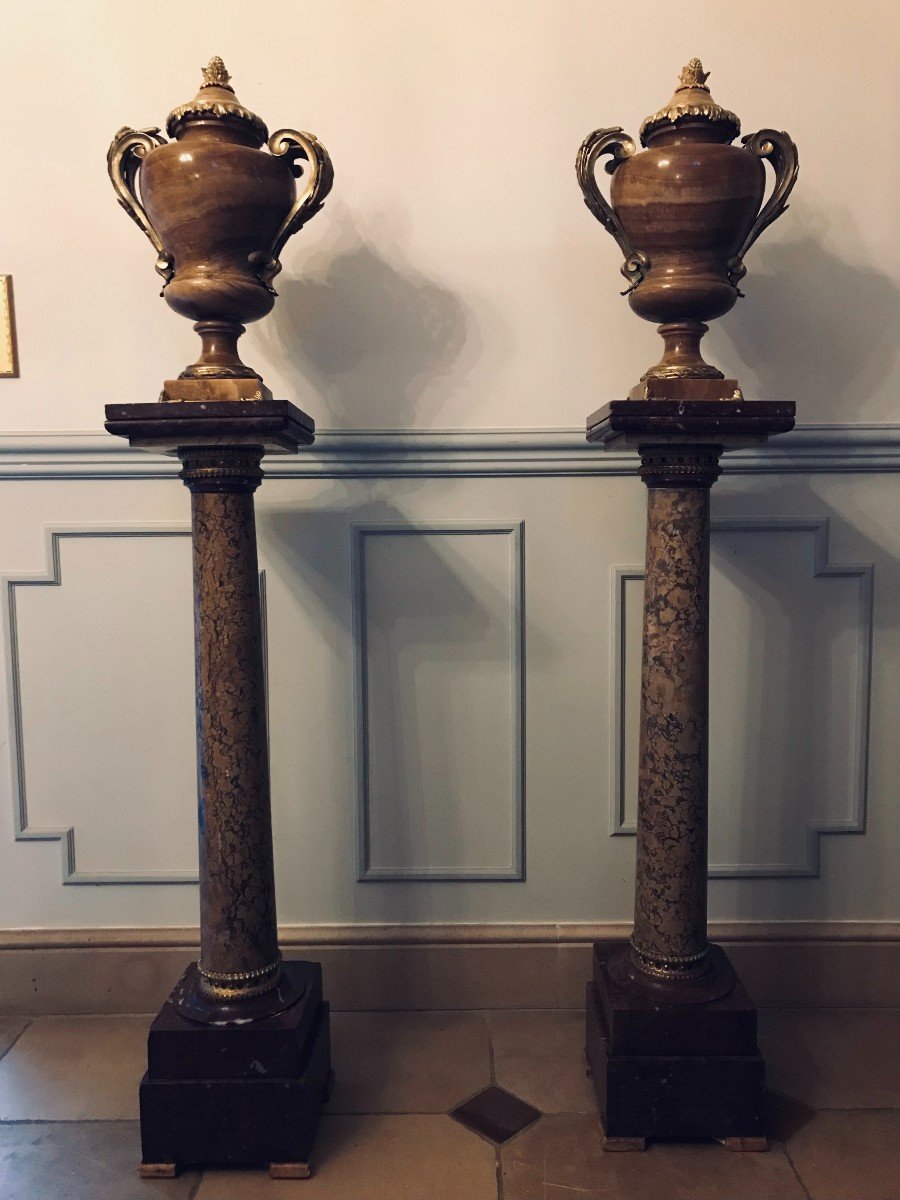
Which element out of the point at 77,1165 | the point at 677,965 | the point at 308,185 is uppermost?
the point at 308,185

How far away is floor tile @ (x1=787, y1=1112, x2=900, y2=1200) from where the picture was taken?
131cm

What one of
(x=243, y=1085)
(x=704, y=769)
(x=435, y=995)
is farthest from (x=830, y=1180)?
(x=243, y=1085)

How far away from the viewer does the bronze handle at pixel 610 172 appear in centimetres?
134

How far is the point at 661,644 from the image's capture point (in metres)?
1.42

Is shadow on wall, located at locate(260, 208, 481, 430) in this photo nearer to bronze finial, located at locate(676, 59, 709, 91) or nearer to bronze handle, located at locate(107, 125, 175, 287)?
bronze handle, located at locate(107, 125, 175, 287)

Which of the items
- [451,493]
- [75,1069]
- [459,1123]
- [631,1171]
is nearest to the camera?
[631,1171]

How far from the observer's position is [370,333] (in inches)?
65.8

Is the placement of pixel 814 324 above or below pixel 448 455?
above

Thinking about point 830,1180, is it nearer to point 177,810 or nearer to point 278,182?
point 177,810

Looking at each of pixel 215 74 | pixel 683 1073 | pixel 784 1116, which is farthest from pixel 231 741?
pixel 784 1116

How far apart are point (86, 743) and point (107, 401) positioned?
637 millimetres

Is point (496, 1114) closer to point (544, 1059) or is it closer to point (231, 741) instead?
point (544, 1059)

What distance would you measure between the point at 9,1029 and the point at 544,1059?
39.1 inches

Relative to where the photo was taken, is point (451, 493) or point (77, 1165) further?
point (451, 493)
